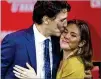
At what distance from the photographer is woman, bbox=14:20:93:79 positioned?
986mm

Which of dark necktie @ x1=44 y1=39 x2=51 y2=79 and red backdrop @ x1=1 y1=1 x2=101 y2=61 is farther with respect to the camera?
red backdrop @ x1=1 y1=1 x2=101 y2=61

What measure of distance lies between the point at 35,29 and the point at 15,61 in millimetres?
165

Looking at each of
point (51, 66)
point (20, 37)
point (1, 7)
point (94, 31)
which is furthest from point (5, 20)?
point (94, 31)

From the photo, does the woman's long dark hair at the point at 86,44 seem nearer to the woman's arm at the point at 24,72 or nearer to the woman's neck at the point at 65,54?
the woman's neck at the point at 65,54

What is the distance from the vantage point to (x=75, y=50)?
103 cm

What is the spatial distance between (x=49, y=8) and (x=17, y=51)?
227 mm

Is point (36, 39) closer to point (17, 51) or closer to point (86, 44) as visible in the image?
point (17, 51)

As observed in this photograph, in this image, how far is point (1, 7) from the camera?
1.20 m

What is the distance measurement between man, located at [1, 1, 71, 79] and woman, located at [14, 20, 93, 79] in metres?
0.03

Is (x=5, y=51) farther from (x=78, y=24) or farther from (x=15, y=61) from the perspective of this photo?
(x=78, y=24)

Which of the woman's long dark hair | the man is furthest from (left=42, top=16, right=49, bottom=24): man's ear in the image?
the woman's long dark hair

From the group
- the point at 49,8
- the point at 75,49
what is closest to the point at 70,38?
the point at 75,49

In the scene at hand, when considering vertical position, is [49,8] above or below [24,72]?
above

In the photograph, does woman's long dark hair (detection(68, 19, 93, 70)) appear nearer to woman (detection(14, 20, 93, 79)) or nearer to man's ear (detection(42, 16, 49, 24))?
woman (detection(14, 20, 93, 79))
